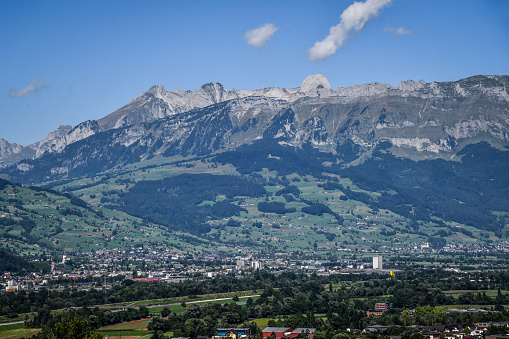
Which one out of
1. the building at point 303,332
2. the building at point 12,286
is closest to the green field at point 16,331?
the building at point 303,332

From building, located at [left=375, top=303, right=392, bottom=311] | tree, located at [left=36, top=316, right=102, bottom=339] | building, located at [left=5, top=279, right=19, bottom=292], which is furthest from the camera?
building, located at [left=5, top=279, right=19, bottom=292]

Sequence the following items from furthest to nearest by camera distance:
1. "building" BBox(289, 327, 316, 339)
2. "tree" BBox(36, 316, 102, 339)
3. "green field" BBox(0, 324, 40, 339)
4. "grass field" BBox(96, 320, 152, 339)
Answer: "grass field" BBox(96, 320, 152, 339) → "green field" BBox(0, 324, 40, 339) → "building" BBox(289, 327, 316, 339) → "tree" BBox(36, 316, 102, 339)

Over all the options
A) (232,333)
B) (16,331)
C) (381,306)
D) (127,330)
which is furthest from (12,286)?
(381,306)

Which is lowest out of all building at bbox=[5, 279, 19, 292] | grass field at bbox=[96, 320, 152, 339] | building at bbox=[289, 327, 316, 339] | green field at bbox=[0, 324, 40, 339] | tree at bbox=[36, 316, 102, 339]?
building at bbox=[289, 327, 316, 339]

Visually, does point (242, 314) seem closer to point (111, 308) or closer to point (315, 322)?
point (315, 322)

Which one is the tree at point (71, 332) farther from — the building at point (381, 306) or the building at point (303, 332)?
the building at point (381, 306)

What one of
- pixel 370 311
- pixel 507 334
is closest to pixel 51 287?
pixel 370 311

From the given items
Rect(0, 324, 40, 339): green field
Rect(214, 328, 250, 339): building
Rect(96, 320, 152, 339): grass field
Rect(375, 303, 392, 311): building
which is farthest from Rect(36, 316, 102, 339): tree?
Rect(375, 303, 392, 311): building

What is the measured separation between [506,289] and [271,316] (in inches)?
2083

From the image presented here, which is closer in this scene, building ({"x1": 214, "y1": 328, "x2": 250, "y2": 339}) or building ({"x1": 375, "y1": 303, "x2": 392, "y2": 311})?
building ({"x1": 214, "y1": 328, "x2": 250, "y2": 339})

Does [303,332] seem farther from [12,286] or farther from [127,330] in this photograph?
[12,286]

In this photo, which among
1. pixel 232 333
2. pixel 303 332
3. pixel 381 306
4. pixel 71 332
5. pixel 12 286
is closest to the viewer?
pixel 71 332

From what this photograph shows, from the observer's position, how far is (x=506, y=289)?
14825 cm

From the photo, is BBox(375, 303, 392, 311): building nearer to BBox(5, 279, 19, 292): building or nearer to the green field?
the green field
